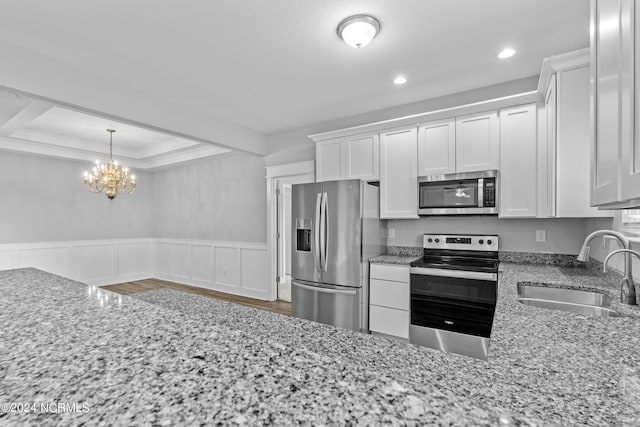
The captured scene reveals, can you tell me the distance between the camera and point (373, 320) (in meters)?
3.10

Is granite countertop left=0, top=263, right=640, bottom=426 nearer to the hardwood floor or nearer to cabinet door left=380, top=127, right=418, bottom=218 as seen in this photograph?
cabinet door left=380, top=127, right=418, bottom=218

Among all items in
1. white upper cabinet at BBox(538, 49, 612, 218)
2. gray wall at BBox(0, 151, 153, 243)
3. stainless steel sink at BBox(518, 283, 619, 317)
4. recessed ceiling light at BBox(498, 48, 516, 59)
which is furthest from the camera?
gray wall at BBox(0, 151, 153, 243)

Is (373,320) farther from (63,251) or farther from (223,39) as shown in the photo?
(63,251)

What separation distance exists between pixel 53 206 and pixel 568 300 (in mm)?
7247

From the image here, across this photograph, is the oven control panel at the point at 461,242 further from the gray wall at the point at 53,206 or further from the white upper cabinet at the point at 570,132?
the gray wall at the point at 53,206

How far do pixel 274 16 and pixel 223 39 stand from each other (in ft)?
1.59

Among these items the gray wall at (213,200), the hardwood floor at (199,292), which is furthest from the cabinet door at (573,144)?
the gray wall at (213,200)

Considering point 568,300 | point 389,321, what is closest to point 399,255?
point 389,321

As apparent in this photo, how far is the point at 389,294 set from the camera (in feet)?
9.90

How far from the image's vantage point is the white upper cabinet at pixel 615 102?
730 millimetres

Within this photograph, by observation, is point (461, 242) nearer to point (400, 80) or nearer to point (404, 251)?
point (404, 251)

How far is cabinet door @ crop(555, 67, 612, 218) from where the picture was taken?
2117 millimetres

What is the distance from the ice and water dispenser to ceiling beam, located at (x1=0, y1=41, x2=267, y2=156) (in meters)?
1.67

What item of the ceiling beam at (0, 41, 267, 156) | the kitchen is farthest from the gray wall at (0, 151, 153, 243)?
the ceiling beam at (0, 41, 267, 156)
